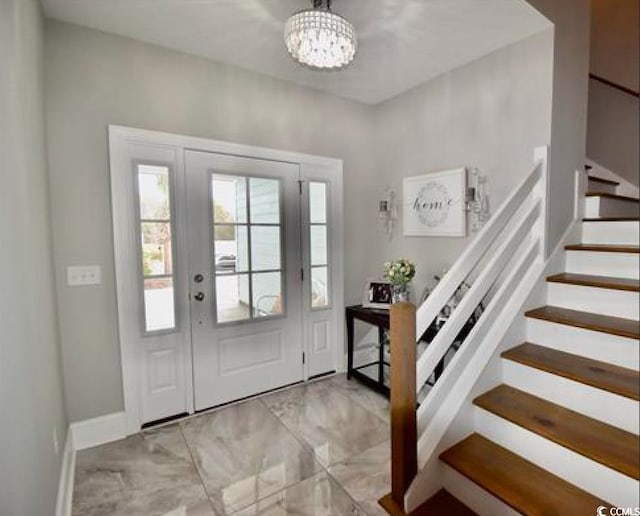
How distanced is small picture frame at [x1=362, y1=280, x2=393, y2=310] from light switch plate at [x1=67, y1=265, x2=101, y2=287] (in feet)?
6.93

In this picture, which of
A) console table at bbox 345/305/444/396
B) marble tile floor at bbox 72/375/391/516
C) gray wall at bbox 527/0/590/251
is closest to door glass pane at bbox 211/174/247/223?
console table at bbox 345/305/444/396

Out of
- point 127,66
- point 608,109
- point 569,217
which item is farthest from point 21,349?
point 608,109

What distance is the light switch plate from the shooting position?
208cm

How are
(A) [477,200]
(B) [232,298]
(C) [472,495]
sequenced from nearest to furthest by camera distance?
(C) [472,495] < (A) [477,200] < (B) [232,298]

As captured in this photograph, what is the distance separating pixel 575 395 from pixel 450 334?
1.92 ft

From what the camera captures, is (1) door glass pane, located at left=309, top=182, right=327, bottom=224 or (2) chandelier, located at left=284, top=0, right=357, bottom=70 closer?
(2) chandelier, located at left=284, top=0, right=357, bottom=70

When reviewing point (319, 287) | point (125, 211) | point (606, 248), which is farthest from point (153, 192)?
point (606, 248)

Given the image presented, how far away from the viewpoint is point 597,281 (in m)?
1.86

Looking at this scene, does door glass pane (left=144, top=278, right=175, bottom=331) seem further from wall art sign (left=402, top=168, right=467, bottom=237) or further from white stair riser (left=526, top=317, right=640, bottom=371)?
white stair riser (left=526, top=317, right=640, bottom=371)

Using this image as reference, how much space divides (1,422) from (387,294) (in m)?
2.59

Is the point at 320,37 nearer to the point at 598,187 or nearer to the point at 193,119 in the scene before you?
the point at 193,119

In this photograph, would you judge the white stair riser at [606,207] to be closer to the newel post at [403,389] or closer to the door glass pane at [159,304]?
the newel post at [403,389]

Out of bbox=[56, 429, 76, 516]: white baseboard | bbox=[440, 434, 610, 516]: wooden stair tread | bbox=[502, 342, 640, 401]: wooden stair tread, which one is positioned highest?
bbox=[502, 342, 640, 401]: wooden stair tread

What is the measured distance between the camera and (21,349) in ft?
3.67
